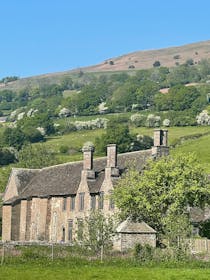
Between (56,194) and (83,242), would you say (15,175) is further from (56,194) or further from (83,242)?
(83,242)

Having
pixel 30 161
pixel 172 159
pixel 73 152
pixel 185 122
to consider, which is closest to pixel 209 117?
pixel 185 122

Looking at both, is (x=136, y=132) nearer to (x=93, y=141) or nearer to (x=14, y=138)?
(x=93, y=141)

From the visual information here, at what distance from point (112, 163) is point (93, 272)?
31.9 meters

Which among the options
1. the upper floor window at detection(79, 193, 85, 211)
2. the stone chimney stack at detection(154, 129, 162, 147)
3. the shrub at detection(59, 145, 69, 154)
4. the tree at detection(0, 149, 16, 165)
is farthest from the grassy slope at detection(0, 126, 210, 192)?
the stone chimney stack at detection(154, 129, 162, 147)

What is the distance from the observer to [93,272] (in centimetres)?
3831

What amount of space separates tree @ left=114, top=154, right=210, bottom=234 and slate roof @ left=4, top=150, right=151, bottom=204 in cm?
658

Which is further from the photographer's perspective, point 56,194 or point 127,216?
point 56,194

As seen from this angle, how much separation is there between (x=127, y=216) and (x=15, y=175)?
3552 cm

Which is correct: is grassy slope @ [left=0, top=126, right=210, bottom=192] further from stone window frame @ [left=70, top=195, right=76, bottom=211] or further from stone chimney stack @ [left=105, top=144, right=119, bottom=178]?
stone chimney stack @ [left=105, top=144, right=119, bottom=178]

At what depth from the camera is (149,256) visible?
4669 centimetres

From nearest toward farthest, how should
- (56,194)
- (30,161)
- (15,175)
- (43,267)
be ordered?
(43,267), (56,194), (15,175), (30,161)

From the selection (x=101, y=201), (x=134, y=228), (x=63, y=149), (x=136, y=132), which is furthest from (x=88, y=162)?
(x=136, y=132)

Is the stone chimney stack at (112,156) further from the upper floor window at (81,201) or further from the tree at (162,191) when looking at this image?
the tree at (162,191)

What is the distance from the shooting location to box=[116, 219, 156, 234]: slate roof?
179ft
